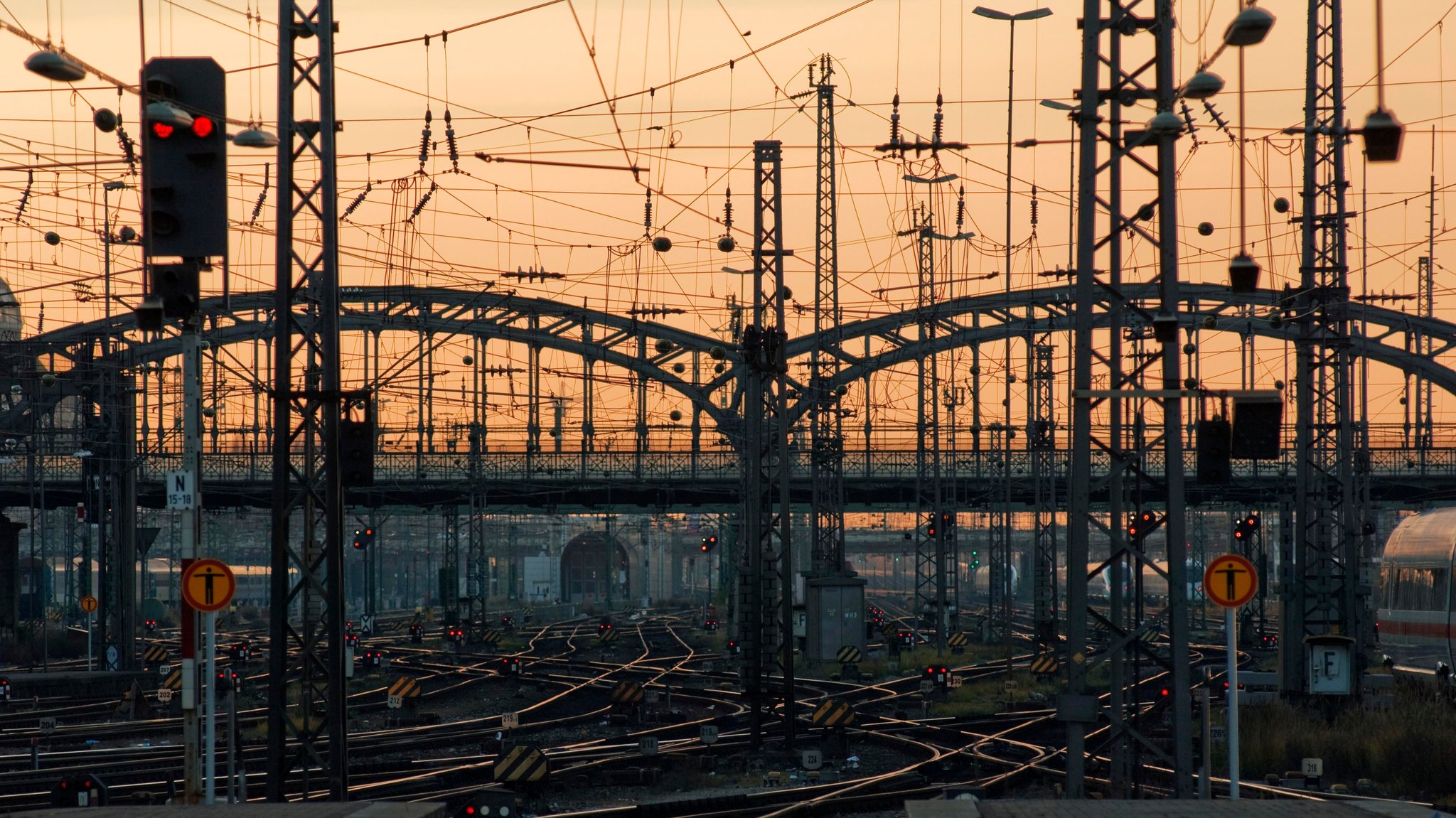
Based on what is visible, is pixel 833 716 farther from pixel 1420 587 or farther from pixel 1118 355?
pixel 1420 587

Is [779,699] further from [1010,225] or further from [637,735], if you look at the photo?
[1010,225]

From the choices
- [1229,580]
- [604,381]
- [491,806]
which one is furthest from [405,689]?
[604,381]

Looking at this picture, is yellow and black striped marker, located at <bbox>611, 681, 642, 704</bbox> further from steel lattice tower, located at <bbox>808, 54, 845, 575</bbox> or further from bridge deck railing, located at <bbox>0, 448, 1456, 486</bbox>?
bridge deck railing, located at <bbox>0, 448, 1456, 486</bbox>

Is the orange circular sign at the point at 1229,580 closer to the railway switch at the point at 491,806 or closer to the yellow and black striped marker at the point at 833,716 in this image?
the railway switch at the point at 491,806

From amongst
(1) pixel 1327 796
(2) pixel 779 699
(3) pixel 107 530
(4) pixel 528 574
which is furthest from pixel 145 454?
(4) pixel 528 574

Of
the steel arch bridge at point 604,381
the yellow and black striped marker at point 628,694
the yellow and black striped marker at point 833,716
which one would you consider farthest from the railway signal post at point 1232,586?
the steel arch bridge at point 604,381

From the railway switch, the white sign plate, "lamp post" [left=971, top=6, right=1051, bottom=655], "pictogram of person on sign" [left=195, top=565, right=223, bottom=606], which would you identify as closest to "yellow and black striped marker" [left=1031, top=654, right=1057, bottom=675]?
"lamp post" [left=971, top=6, right=1051, bottom=655]
